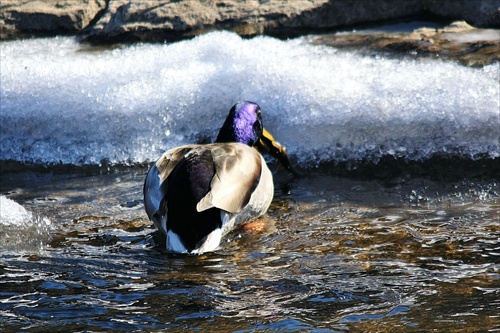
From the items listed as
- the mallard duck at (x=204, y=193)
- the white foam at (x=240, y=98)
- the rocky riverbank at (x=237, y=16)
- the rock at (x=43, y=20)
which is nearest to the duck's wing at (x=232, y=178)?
the mallard duck at (x=204, y=193)

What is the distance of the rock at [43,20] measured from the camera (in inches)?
353

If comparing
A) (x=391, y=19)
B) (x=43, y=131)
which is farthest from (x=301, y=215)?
(x=391, y=19)

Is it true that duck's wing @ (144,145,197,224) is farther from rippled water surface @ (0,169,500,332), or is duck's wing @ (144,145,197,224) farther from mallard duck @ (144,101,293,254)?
rippled water surface @ (0,169,500,332)

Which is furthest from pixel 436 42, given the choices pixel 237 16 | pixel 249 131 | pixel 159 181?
pixel 159 181

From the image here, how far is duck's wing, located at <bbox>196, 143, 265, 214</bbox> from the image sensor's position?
5.08 m

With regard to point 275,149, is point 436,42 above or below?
above

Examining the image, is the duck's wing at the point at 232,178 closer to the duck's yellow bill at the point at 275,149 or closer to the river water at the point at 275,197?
the river water at the point at 275,197

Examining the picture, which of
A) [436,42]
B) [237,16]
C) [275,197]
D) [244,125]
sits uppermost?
[237,16]

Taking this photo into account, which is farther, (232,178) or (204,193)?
(232,178)

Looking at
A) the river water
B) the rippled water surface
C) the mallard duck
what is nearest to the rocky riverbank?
the river water

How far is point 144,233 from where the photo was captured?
5.48 m

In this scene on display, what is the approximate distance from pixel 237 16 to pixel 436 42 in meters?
1.95

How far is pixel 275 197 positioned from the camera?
243 inches

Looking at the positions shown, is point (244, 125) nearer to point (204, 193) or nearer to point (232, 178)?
point (232, 178)
